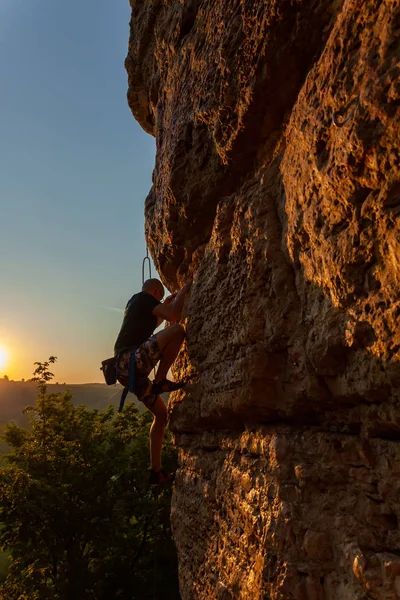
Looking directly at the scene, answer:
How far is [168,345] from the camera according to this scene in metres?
4.43

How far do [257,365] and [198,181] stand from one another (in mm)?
2130

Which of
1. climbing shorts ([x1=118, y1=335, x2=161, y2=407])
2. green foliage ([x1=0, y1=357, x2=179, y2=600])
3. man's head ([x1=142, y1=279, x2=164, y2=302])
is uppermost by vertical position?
man's head ([x1=142, y1=279, x2=164, y2=302])

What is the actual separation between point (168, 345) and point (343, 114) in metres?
2.77

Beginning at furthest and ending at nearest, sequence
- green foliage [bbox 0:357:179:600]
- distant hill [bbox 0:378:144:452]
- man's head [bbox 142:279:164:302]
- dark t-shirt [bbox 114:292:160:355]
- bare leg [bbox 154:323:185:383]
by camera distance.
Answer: distant hill [bbox 0:378:144:452] < green foliage [bbox 0:357:179:600] < man's head [bbox 142:279:164:302] < dark t-shirt [bbox 114:292:160:355] < bare leg [bbox 154:323:185:383]

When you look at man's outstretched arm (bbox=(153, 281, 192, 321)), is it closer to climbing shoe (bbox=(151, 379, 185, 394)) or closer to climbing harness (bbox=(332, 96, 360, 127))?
climbing shoe (bbox=(151, 379, 185, 394))

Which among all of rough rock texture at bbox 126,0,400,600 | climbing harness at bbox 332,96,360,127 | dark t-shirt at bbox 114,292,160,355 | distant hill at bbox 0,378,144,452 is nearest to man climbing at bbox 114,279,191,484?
dark t-shirt at bbox 114,292,160,355

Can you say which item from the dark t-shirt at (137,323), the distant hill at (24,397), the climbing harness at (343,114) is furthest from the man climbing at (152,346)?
the distant hill at (24,397)

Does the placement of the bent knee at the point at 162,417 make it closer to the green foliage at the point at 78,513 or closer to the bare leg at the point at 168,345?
the bare leg at the point at 168,345

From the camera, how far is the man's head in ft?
16.5

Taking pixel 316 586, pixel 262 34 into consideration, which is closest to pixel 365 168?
pixel 262 34

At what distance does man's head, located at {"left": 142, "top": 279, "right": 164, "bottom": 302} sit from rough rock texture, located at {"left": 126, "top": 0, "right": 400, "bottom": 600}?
777mm

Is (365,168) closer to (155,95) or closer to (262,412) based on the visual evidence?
(262,412)

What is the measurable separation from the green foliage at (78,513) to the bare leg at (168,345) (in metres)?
6.04

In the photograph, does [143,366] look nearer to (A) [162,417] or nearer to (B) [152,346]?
(B) [152,346]
